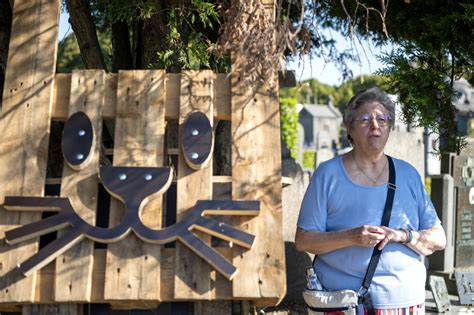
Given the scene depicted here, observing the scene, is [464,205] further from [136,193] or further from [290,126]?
[290,126]

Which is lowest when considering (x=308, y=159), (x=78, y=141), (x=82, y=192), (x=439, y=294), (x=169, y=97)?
(x=439, y=294)

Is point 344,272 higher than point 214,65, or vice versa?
point 214,65

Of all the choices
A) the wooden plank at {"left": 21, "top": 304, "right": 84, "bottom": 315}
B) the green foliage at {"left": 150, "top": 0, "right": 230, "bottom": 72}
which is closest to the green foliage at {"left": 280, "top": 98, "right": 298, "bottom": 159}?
the green foliage at {"left": 150, "top": 0, "right": 230, "bottom": 72}

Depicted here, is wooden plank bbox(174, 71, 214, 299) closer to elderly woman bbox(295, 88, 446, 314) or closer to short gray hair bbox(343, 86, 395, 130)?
elderly woman bbox(295, 88, 446, 314)

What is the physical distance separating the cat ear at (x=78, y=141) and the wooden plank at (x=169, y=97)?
0.10 meters

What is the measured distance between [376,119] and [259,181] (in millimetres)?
642

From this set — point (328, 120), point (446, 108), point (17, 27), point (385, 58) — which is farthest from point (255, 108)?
point (328, 120)

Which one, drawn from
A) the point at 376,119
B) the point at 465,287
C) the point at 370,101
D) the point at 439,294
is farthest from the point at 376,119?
the point at 465,287

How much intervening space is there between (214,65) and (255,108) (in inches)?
57.0

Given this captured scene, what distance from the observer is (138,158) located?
3.16m

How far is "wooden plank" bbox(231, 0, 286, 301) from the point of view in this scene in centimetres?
304

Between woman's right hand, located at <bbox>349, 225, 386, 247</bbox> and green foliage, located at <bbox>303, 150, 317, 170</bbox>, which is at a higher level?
green foliage, located at <bbox>303, 150, 317, 170</bbox>

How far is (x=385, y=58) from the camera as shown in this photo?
452 cm

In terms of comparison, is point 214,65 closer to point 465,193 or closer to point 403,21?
point 403,21
